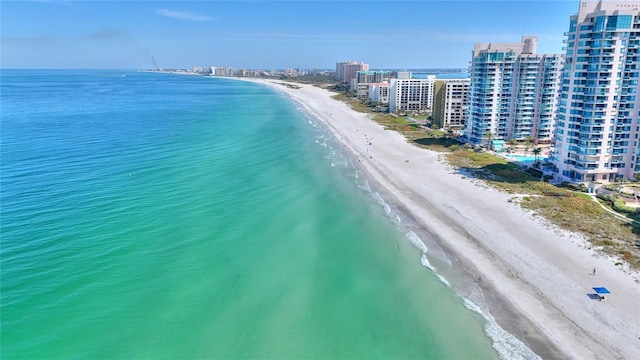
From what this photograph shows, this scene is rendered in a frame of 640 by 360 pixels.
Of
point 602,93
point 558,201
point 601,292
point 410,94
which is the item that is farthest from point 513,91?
point 410,94

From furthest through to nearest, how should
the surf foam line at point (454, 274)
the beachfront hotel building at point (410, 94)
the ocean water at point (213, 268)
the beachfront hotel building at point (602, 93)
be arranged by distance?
the beachfront hotel building at point (410, 94), the beachfront hotel building at point (602, 93), the ocean water at point (213, 268), the surf foam line at point (454, 274)

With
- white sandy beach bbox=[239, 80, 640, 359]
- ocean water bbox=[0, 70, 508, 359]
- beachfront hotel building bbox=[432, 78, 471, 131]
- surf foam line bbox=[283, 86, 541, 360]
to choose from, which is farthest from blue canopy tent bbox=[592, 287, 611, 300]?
beachfront hotel building bbox=[432, 78, 471, 131]

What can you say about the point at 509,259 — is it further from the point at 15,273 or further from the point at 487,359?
the point at 15,273

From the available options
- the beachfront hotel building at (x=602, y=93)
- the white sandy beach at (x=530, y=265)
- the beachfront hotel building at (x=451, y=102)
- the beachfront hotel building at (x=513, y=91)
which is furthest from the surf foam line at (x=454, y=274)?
the beachfront hotel building at (x=451, y=102)

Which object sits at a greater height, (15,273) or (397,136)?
(397,136)

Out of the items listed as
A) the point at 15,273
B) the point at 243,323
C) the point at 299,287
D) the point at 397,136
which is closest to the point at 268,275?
the point at 299,287

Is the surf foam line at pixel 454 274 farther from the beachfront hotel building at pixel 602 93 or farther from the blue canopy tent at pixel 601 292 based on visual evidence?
the beachfront hotel building at pixel 602 93

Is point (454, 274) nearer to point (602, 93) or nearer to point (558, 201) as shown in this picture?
point (558, 201)
